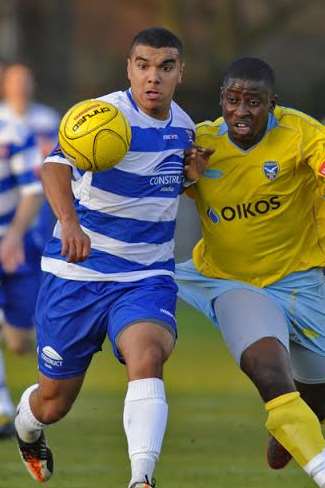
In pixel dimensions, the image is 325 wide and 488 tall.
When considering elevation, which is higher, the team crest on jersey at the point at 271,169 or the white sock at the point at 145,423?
the team crest on jersey at the point at 271,169

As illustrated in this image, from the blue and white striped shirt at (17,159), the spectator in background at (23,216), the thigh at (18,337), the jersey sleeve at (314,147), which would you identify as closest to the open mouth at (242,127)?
the jersey sleeve at (314,147)

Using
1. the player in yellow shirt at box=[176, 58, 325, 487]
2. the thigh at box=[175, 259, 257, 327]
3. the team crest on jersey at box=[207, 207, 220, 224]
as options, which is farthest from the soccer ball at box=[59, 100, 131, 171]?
the thigh at box=[175, 259, 257, 327]

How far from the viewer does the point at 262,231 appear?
333 inches

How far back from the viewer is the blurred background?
2361 cm

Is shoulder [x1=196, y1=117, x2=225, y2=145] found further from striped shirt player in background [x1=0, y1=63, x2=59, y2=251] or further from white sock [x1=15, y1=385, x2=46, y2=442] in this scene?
striped shirt player in background [x1=0, y1=63, x2=59, y2=251]

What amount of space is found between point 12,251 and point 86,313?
4.13m

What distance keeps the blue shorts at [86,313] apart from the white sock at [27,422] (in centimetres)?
39

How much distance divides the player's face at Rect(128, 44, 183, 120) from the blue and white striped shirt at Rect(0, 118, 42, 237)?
14.2 ft

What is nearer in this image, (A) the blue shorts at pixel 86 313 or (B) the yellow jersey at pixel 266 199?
(A) the blue shorts at pixel 86 313

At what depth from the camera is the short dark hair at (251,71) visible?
26.9 feet

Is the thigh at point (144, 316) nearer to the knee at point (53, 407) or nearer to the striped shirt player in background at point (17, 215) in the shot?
the knee at point (53, 407)

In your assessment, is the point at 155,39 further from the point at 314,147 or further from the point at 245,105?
the point at 314,147

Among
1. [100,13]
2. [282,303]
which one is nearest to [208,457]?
[282,303]

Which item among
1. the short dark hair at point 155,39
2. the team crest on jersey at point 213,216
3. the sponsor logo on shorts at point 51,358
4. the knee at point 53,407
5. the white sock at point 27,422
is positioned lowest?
the white sock at point 27,422
